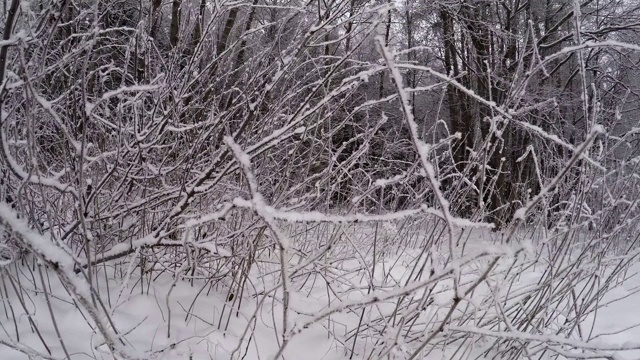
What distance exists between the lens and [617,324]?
6.95ft

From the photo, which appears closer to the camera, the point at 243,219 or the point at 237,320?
the point at 237,320

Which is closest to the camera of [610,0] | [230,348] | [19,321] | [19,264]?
[19,321]

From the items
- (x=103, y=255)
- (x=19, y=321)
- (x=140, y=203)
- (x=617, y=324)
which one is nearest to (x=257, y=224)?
(x=140, y=203)

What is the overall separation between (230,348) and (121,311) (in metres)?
0.44

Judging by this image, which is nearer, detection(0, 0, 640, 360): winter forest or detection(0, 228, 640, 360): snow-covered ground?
detection(0, 0, 640, 360): winter forest

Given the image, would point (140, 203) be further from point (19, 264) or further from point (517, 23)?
point (517, 23)

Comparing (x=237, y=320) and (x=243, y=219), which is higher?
(x=243, y=219)

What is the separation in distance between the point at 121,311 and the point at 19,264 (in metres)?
0.53

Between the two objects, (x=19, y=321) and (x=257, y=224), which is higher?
(x=257, y=224)

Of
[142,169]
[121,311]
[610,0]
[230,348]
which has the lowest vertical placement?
[230,348]

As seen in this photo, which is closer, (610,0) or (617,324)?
(617,324)

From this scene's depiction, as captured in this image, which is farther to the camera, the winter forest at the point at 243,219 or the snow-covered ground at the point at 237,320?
the snow-covered ground at the point at 237,320

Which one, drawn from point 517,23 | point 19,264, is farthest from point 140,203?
point 517,23

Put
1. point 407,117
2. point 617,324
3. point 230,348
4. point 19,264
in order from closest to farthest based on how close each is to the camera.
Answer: point 407,117, point 230,348, point 19,264, point 617,324
